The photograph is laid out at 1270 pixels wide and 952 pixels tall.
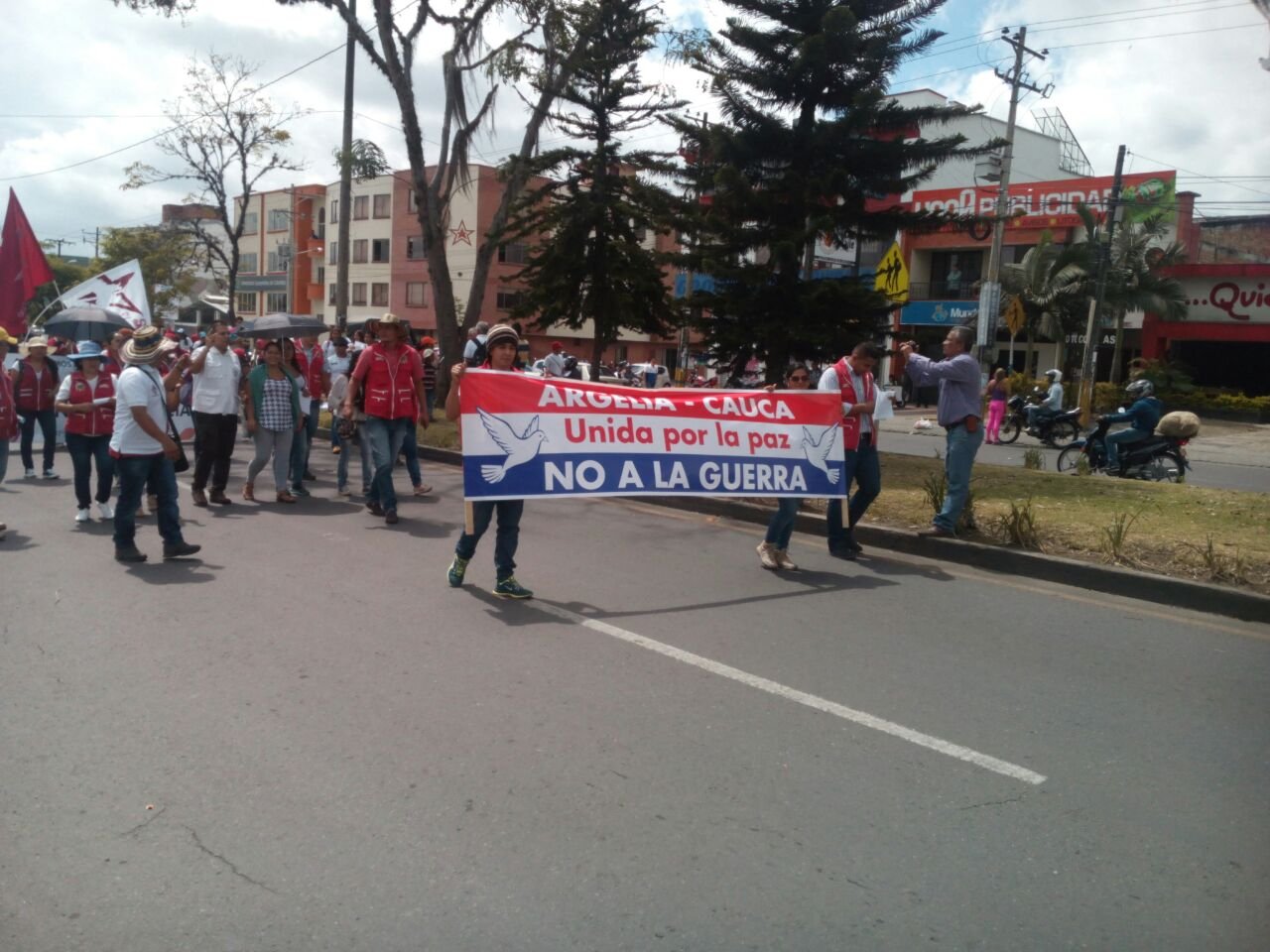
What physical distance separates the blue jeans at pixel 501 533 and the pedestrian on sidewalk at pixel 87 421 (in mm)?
4338

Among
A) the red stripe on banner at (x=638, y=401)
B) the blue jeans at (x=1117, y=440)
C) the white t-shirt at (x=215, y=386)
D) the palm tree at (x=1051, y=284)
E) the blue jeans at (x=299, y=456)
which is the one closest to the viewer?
the red stripe on banner at (x=638, y=401)

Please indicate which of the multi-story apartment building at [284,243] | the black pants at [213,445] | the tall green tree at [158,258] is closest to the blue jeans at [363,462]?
the black pants at [213,445]

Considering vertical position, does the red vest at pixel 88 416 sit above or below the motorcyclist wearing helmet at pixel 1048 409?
below

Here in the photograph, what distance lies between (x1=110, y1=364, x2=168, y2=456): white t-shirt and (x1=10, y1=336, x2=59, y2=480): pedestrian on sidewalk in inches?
193

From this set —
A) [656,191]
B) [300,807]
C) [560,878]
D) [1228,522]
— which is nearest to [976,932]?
[560,878]

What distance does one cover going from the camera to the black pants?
1060 centimetres

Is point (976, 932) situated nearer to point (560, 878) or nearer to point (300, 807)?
point (560, 878)

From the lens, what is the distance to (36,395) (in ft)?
40.2

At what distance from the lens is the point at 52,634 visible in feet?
19.7

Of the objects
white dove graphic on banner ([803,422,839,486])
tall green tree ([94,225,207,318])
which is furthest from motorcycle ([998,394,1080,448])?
tall green tree ([94,225,207,318])

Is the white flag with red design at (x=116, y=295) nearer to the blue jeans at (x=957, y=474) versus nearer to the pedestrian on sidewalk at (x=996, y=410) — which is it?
the blue jeans at (x=957, y=474)

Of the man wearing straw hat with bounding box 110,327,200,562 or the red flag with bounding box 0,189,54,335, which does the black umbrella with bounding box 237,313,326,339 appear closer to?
the man wearing straw hat with bounding box 110,327,200,562

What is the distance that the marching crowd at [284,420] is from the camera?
7848mm

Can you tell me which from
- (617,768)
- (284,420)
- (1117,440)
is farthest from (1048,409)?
(617,768)
